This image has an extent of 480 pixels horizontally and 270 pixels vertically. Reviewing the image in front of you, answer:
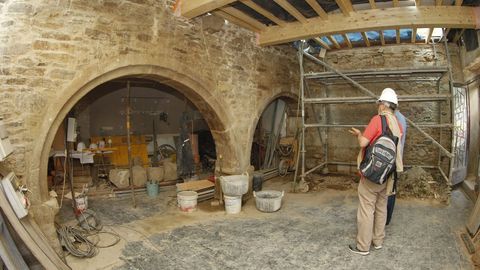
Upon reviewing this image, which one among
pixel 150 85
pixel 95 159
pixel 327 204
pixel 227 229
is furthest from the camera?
pixel 150 85

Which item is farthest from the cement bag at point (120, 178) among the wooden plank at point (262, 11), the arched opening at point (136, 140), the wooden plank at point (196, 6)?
the wooden plank at point (262, 11)

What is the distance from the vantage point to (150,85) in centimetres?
691

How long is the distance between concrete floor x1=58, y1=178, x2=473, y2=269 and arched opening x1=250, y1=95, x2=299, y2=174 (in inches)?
87.1

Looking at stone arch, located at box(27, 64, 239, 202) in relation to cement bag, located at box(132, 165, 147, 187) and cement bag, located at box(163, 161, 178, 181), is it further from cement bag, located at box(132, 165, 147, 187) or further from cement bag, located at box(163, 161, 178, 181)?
cement bag, located at box(132, 165, 147, 187)

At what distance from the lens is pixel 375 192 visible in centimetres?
300

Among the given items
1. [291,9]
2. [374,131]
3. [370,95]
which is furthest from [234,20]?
[374,131]

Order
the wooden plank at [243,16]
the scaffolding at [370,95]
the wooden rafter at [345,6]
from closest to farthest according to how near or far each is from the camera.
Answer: the wooden rafter at [345,6] < the wooden plank at [243,16] < the scaffolding at [370,95]

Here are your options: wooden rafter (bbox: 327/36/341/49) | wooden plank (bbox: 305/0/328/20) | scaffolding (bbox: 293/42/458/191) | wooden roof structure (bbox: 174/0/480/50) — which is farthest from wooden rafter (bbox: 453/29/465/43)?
wooden plank (bbox: 305/0/328/20)

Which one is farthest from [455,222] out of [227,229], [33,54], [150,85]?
[150,85]

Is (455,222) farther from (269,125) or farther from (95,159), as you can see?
(95,159)

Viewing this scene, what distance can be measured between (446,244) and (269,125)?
16.0 feet

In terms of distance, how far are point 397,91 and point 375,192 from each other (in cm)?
393

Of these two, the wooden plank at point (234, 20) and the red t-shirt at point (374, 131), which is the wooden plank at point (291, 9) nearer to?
the wooden plank at point (234, 20)

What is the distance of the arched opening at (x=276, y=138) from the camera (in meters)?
7.21
